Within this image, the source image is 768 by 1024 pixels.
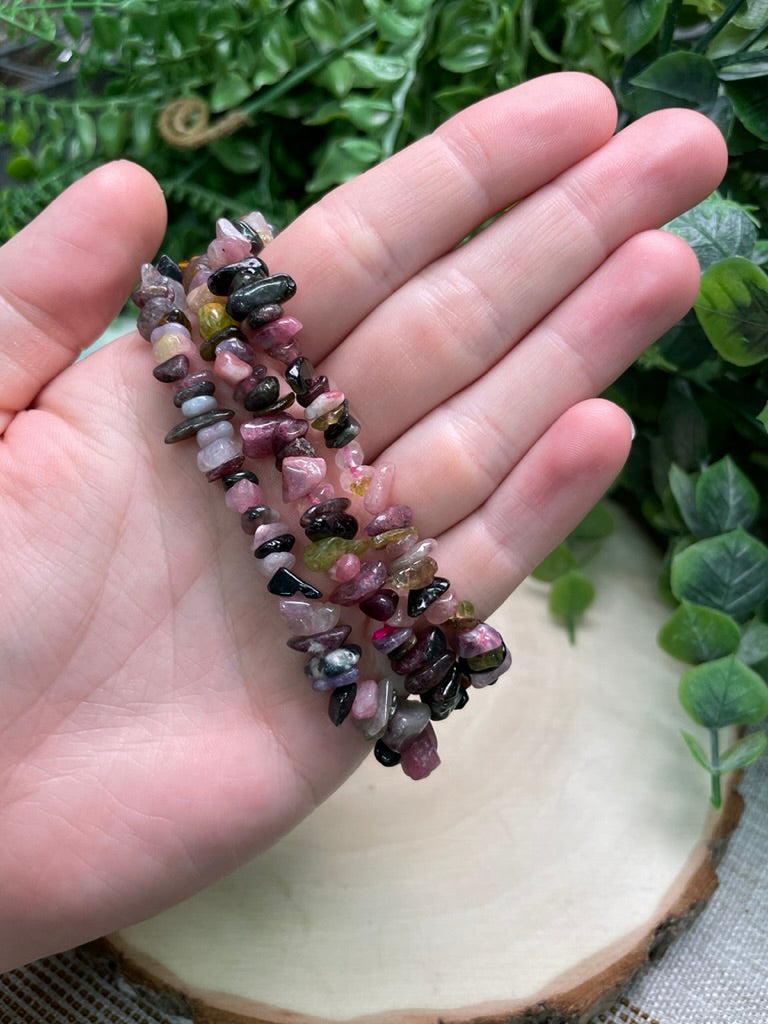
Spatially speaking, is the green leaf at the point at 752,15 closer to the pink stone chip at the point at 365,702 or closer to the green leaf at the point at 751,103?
the green leaf at the point at 751,103

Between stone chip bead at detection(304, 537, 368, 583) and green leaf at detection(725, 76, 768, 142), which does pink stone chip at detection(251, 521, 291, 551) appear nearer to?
stone chip bead at detection(304, 537, 368, 583)

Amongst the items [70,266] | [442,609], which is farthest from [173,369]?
[442,609]

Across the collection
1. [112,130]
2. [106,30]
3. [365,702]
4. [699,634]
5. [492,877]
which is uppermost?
[106,30]

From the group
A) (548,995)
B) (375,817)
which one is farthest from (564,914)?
(375,817)

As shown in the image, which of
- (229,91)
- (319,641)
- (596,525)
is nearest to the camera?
(319,641)

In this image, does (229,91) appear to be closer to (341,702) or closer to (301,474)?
(301,474)

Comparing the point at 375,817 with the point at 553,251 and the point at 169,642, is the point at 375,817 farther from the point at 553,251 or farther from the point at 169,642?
the point at 553,251
